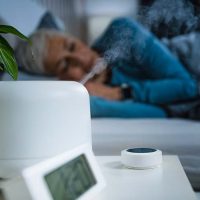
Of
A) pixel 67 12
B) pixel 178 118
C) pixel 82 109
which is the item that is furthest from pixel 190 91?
pixel 67 12

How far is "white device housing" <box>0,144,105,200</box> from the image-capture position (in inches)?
15.4

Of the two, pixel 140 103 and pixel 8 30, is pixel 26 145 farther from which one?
pixel 140 103

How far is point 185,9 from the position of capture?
2.60 feet

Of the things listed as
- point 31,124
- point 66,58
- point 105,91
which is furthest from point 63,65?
point 31,124

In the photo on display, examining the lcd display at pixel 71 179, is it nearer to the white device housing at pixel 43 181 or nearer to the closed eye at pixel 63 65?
the white device housing at pixel 43 181

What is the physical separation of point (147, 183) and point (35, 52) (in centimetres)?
80

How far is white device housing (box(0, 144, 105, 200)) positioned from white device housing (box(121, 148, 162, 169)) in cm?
13

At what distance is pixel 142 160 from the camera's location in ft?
2.04

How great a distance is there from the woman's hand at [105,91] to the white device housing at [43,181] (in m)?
0.69

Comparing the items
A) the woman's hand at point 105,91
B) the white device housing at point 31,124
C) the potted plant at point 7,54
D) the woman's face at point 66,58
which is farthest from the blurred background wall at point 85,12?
the white device housing at point 31,124

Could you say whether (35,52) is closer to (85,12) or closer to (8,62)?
(8,62)

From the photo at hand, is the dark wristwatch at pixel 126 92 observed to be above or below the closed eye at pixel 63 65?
below

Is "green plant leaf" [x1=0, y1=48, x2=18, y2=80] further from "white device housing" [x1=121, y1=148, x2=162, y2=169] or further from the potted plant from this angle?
"white device housing" [x1=121, y1=148, x2=162, y2=169]

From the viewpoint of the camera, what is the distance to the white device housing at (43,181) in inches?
15.4
